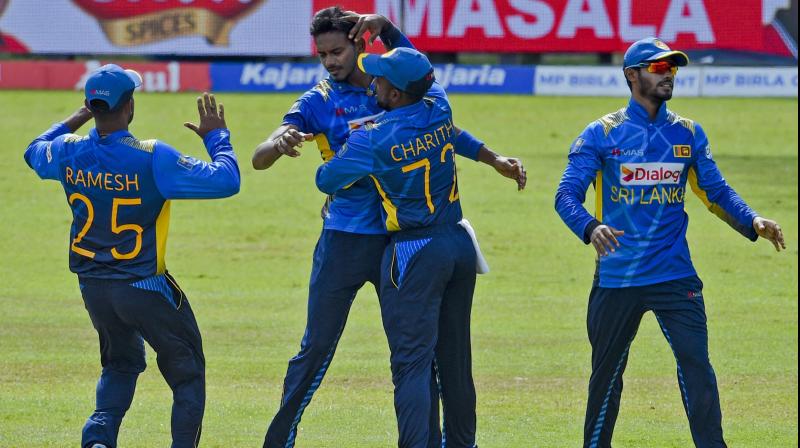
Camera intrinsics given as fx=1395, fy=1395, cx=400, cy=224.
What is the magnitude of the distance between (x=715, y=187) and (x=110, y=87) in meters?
3.20

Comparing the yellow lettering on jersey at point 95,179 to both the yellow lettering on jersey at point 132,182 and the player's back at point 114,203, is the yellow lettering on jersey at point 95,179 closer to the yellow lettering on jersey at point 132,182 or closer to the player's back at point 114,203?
the player's back at point 114,203

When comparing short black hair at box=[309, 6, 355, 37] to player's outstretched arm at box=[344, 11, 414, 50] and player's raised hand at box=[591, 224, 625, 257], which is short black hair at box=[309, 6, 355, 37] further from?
player's raised hand at box=[591, 224, 625, 257]

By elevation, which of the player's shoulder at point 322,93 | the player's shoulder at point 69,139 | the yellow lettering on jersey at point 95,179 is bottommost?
the yellow lettering on jersey at point 95,179

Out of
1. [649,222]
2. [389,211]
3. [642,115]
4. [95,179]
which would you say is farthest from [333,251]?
[642,115]

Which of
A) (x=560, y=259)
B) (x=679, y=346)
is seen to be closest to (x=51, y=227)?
(x=560, y=259)

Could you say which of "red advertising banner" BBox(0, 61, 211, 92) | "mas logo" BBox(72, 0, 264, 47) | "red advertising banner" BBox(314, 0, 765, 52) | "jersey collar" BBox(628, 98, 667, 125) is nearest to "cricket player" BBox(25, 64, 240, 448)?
"jersey collar" BBox(628, 98, 667, 125)

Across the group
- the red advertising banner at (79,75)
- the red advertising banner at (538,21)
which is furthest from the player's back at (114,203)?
the red advertising banner at (538,21)

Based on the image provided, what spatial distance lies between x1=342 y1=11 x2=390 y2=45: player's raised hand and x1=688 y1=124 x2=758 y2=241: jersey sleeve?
1.80m

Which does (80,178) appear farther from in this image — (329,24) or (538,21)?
(538,21)

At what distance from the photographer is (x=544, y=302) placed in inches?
542

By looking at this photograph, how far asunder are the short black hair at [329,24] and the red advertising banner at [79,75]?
2647 centimetres

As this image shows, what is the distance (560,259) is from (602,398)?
861 cm

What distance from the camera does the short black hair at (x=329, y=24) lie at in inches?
293

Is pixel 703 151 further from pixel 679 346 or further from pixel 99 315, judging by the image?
pixel 99 315
